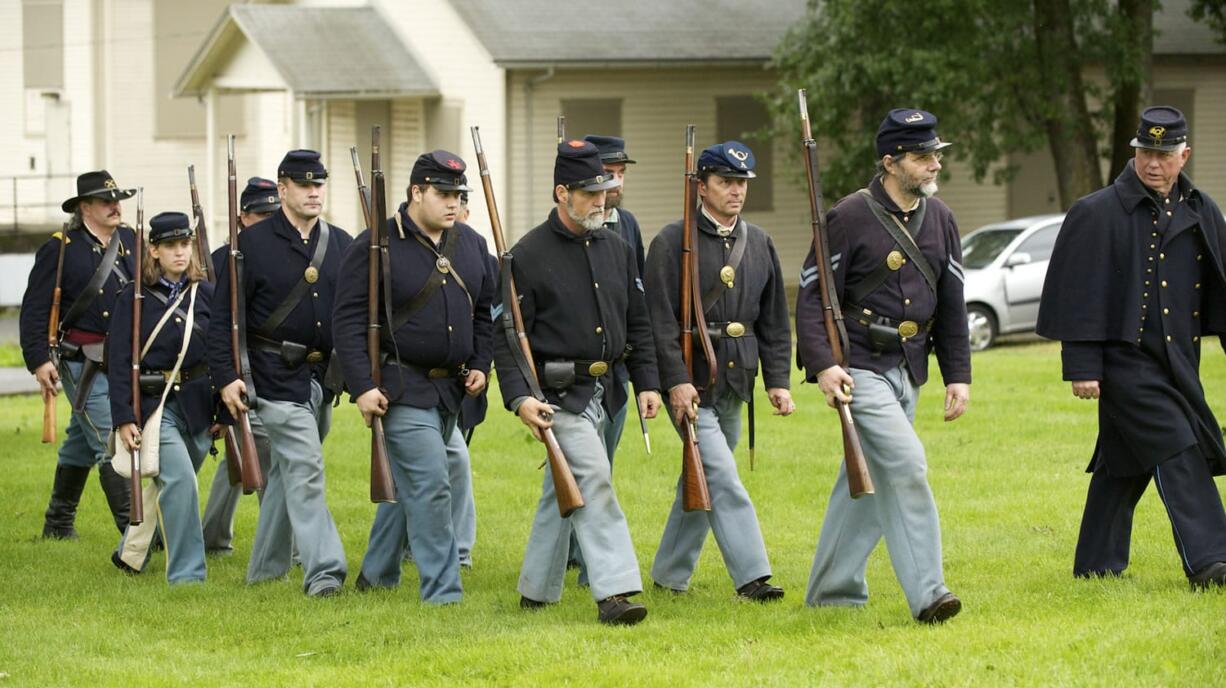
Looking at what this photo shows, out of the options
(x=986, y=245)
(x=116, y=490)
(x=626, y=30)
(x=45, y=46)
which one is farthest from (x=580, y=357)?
(x=45, y=46)

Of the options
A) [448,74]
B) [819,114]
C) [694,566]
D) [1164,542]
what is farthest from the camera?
[448,74]

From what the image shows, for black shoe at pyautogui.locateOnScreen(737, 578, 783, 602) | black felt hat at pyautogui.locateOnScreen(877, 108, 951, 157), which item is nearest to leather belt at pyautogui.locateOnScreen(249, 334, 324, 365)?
black shoe at pyautogui.locateOnScreen(737, 578, 783, 602)

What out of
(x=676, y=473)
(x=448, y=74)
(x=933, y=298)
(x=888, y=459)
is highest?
(x=448, y=74)

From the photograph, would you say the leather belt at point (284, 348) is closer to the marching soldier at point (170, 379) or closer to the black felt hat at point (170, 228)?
the marching soldier at point (170, 379)

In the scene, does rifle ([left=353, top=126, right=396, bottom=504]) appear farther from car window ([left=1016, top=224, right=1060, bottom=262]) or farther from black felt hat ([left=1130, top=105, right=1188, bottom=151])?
car window ([left=1016, top=224, right=1060, bottom=262])

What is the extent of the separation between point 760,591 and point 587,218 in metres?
1.84

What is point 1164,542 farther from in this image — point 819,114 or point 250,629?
point 819,114

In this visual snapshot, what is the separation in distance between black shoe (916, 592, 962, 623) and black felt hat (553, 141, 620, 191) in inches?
88.1

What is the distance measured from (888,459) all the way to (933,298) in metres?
0.75

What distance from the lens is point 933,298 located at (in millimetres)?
7906

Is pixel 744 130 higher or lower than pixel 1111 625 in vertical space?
higher

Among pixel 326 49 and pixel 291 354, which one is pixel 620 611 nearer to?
pixel 291 354

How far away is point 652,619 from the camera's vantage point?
26.4 feet

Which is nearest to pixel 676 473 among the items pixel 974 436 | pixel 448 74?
pixel 974 436
